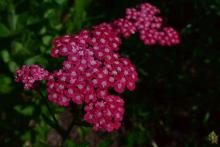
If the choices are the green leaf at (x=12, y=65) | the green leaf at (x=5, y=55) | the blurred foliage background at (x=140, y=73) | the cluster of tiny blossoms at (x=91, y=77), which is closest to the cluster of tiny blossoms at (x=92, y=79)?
the cluster of tiny blossoms at (x=91, y=77)

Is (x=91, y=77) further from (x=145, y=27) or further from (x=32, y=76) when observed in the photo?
(x=145, y=27)

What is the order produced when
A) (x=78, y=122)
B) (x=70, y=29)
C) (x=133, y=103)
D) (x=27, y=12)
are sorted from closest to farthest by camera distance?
(x=78, y=122) < (x=27, y=12) < (x=70, y=29) < (x=133, y=103)

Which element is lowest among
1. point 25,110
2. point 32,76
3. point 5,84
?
point 25,110

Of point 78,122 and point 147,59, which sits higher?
point 78,122

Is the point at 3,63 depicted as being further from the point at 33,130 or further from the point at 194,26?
the point at 194,26

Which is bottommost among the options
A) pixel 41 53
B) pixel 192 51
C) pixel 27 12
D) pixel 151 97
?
pixel 151 97

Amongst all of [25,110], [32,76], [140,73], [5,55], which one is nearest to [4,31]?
[5,55]

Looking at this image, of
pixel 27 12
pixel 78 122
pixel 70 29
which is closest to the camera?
pixel 78 122

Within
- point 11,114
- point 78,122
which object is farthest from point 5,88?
point 78,122
